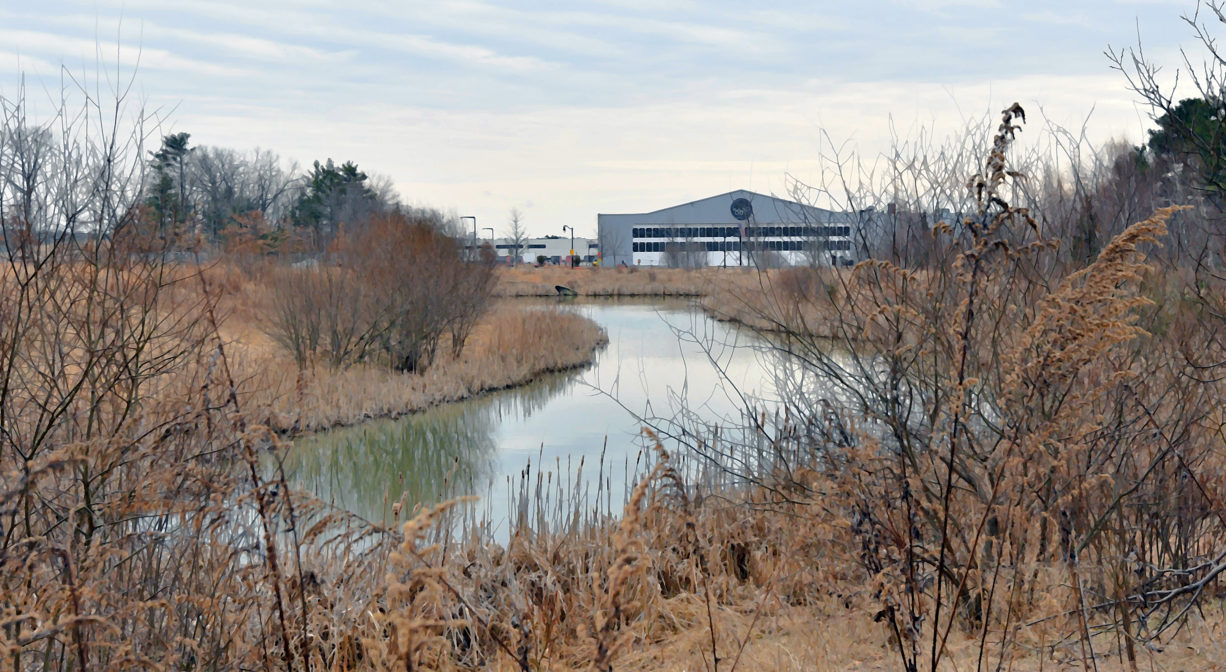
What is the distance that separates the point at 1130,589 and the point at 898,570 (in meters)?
2.26

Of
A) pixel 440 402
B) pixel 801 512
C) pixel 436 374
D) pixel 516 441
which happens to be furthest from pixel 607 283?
pixel 801 512

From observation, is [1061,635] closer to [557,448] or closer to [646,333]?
[557,448]

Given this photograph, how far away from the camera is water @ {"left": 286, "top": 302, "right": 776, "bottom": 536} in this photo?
10109mm

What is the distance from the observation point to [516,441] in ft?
44.9

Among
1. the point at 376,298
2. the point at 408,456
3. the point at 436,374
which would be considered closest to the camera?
the point at 408,456

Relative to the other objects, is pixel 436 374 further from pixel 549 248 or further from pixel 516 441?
pixel 549 248

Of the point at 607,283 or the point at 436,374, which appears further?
the point at 607,283

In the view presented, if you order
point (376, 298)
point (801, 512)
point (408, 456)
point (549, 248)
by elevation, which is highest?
point (549, 248)

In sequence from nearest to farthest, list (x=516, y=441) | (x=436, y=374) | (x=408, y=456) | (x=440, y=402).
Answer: (x=408, y=456)
(x=516, y=441)
(x=440, y=402)
(x=436, y=374)

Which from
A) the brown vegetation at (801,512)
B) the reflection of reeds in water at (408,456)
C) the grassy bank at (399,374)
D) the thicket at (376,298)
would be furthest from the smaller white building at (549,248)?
the brown vegetation at (801,512)

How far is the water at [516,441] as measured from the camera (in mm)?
10109

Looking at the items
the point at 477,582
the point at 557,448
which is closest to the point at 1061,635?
the point at 477,582

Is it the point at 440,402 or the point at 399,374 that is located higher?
the point at 399,374

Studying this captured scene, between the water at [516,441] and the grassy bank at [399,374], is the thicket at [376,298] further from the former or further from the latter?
the water at [516,441]
